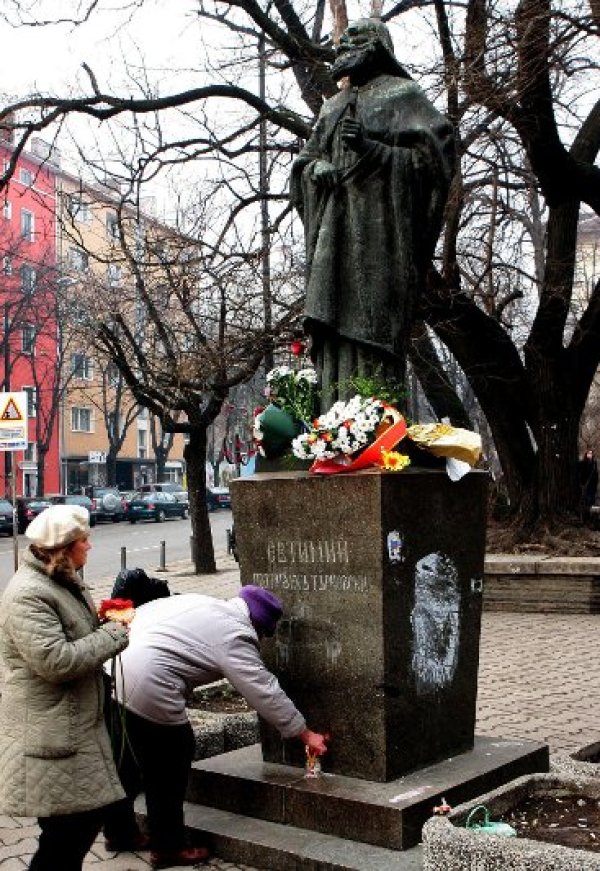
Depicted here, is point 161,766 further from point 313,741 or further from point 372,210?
point 372,210

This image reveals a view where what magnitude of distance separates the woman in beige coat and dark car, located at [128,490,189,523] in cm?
4202

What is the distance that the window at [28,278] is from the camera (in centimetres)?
4283

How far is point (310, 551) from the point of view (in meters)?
5.70

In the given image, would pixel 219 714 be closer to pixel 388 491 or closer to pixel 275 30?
pixel 388 491

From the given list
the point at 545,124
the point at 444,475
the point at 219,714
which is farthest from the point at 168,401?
the point at 444,475

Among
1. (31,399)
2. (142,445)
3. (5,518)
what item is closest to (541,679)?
(5,518)

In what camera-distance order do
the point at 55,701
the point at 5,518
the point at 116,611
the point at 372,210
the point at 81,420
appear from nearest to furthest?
1. the point at 55,701
2. the point at 116,611
3. the point at 372,210
4. the point at 5,518
5. the point at 81,420

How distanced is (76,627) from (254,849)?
1601 mm

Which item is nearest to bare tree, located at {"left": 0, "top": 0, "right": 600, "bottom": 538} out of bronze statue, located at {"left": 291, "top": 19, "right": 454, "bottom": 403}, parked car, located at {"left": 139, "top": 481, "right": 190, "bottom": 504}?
bronze statue, located at {"left": 291, "top": 19, "right": 454, "bottom": 403}

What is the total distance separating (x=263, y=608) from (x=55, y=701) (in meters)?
1.46

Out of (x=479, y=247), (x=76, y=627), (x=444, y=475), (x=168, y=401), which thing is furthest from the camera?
(x=168, y=401)

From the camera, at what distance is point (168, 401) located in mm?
20703

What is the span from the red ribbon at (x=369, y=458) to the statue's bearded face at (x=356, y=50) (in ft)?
6.79

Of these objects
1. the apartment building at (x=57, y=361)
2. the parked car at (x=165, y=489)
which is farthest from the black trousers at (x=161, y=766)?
the parked car at (x=165, y=489)
